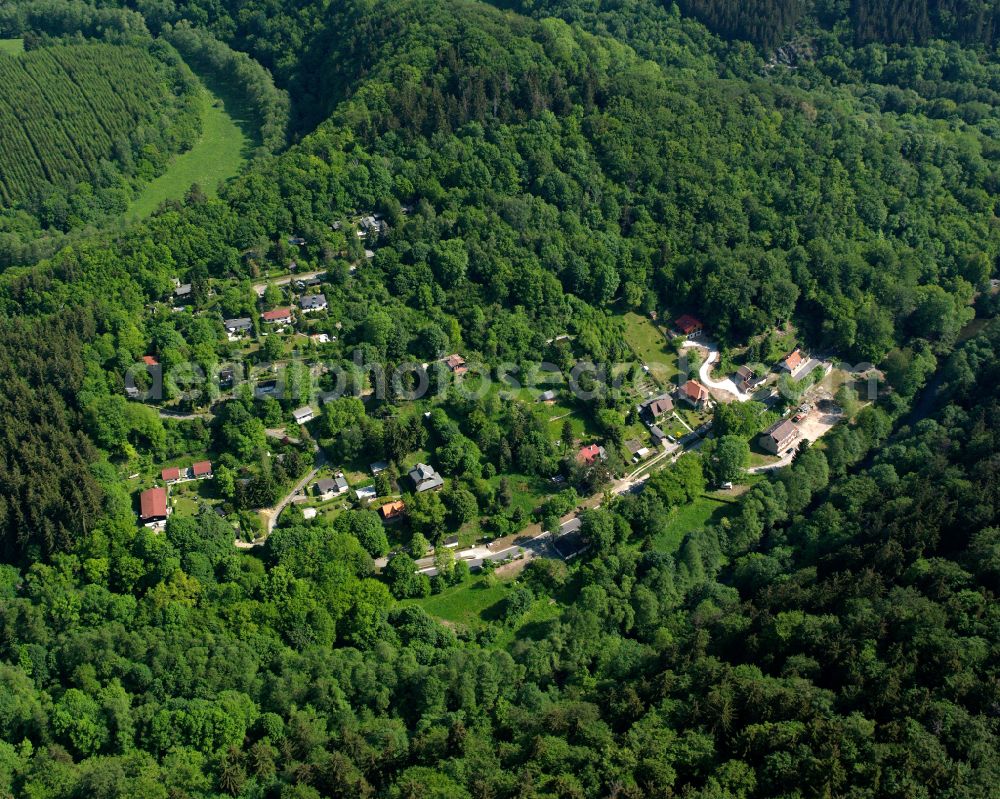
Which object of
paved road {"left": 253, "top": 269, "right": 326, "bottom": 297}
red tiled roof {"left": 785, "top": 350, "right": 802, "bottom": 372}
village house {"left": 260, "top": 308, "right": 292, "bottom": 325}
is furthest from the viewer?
red tiled roof {"left": 785, "top": 350, "right": 802, "bottom": 372}

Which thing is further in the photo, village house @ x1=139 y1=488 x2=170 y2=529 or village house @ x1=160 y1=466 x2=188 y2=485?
village house @ x1=160 y1=466 x2=188 y2=485

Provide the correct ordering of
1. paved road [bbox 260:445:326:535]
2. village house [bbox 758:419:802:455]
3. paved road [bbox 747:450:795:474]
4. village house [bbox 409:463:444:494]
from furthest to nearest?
1. village house [bbox 758:419:802:455]
2. paved road [bbox 747:450:795:474]
3. village house [bbox 409:463:444:494]
4. paved road [bbox 260:445:326:535]

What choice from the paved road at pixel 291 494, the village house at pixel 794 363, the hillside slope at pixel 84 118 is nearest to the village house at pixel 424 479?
the paved road at pixel 291 494

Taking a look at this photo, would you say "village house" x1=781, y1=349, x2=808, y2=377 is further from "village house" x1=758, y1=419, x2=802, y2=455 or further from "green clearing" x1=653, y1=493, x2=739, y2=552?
"green clearing" x1=653, y1=493, x2=739, y2=552

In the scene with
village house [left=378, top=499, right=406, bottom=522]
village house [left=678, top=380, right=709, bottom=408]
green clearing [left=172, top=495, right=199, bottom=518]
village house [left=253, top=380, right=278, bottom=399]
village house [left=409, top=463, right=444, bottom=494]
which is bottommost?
green clearing [left=172, top=495, right=199, bottom=518]

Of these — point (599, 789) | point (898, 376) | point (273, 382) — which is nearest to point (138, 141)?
point (273, 382)

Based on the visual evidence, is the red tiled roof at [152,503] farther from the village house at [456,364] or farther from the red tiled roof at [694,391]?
the red tiled roof at [694,391]

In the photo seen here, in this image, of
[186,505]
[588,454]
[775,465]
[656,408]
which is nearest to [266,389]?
[186,505]

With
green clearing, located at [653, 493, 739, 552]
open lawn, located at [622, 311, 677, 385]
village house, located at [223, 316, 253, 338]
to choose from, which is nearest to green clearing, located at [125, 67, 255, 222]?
village house, located at [223, 316, 253, 338]
